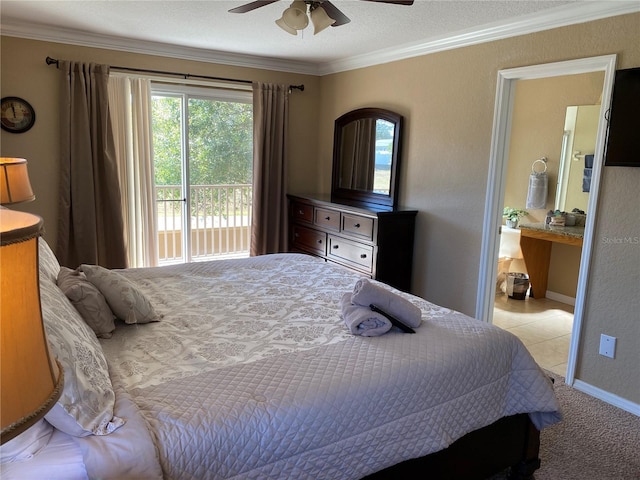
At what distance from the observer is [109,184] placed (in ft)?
13.8

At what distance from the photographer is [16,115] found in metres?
3.89

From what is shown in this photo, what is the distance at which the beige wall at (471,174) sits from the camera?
2758 millimetres

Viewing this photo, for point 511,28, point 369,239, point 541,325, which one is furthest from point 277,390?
point 541,325

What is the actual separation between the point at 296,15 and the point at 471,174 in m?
1.98

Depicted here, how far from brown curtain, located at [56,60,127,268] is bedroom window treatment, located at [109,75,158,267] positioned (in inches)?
5.4

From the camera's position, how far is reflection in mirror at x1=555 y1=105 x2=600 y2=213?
4609 millimetres

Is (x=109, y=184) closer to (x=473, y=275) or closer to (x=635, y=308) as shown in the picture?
(x=473, y=275)

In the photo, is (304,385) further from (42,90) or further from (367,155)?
(42,90)

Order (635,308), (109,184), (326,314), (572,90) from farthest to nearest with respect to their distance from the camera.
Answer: (572,90) → (109,184) → (635,308) → (326,314)

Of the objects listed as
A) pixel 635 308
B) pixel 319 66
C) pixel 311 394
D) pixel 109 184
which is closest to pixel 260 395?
pixel 311 394

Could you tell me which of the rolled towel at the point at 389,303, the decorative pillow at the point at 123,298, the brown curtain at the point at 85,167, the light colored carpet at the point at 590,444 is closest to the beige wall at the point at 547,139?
the light colored carpet at the point at 590,444

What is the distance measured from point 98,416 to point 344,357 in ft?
2.87

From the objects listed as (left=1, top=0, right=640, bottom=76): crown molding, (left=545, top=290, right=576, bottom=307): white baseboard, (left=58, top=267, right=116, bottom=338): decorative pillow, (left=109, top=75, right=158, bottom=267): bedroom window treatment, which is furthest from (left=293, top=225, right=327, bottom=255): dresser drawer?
(left=58, top=267, right=116, bottom=338): decorative pillow

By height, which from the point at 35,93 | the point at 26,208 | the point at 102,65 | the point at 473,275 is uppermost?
the point at 102,65
